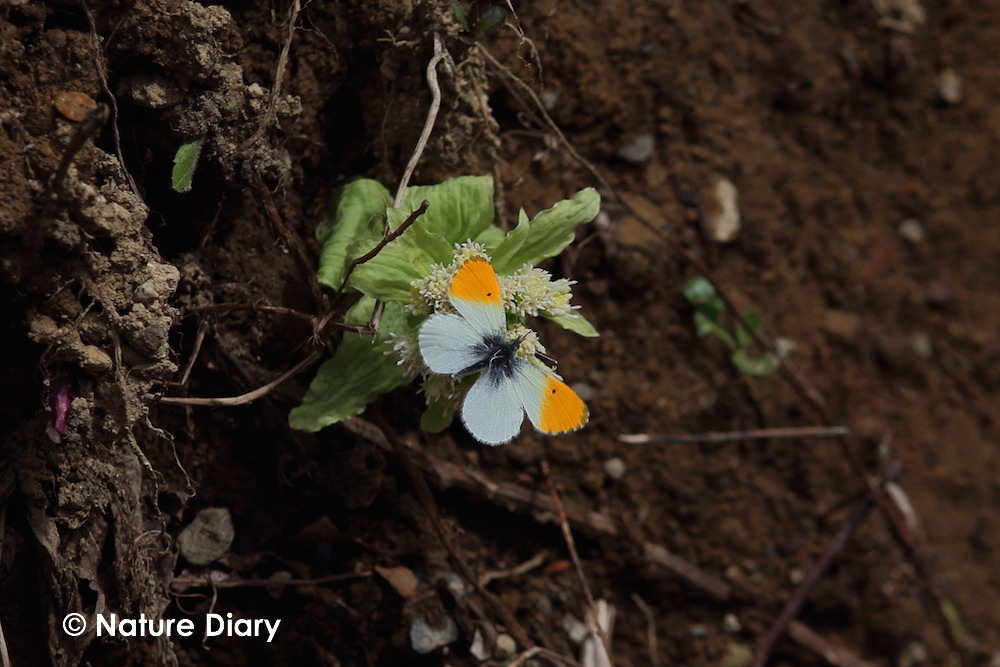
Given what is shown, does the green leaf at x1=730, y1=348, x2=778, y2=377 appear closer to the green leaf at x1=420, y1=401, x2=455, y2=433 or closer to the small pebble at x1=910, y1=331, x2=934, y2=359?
the small pebble at x1=910, y1=331, x2=934, y2=359

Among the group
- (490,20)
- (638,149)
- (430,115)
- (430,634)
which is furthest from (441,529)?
(638,149)

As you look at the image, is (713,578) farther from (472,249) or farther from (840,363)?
(472,249)

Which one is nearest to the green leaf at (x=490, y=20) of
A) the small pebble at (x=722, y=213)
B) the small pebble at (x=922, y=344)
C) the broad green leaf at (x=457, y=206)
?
the broad green leaf at (x=457, y=206)

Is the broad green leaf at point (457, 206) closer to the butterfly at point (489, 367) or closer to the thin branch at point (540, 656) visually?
the butterfly at point (489, 367)

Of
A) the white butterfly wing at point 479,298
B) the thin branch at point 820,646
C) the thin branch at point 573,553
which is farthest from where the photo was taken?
the thin branch at point 820,646

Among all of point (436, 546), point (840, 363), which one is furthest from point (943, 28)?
point (436, 546)
